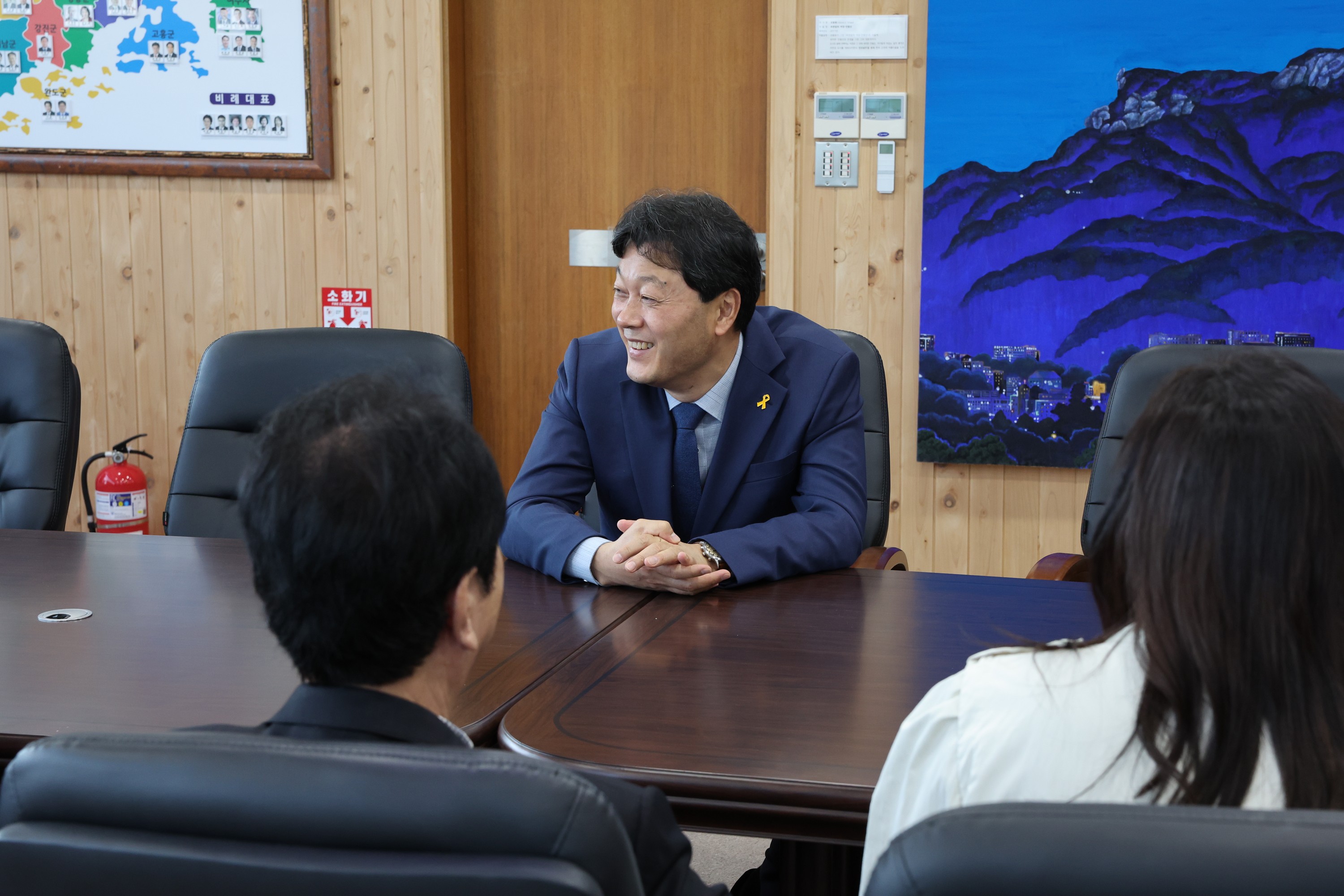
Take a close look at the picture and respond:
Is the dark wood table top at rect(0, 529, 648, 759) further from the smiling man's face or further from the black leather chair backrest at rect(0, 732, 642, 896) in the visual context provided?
the black leather chair backrest at rect(0, 732, 642, 896)

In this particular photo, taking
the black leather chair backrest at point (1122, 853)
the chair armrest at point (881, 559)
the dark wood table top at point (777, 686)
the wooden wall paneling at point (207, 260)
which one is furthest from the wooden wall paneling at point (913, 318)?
the black leather chair backrest at point (1122, 853)

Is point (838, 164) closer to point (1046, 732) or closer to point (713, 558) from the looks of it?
point (713, 558)

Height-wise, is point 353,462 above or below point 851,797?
above

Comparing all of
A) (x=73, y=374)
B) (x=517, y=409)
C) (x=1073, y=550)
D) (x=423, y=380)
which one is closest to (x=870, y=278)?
(x=1073, y=550)

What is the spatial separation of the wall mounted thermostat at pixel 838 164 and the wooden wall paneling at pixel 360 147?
1.43 metres

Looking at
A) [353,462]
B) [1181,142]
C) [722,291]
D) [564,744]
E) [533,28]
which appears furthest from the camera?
[533,28]

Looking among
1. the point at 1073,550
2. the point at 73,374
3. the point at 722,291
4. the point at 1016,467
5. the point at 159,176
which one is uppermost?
the point at 159,176

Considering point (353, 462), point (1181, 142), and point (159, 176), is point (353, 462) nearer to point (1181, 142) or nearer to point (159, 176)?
point (1181, 142)

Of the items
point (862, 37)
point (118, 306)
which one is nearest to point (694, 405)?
point (862, 37)

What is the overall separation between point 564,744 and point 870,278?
8.55 feet

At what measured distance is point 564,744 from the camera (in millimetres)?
1175

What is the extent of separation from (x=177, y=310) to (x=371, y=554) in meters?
3.62

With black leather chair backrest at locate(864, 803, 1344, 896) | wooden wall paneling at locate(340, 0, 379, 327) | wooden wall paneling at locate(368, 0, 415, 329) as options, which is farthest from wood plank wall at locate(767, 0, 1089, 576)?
black leather chair backrest at locate(864, 803, 1344, 896)

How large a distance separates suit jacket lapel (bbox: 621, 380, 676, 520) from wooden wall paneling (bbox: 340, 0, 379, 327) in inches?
79.1
